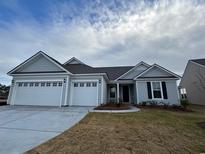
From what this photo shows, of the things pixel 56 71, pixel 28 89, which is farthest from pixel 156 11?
pixel 28 89

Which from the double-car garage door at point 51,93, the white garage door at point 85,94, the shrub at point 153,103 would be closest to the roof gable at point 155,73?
the shrub at point 153,103

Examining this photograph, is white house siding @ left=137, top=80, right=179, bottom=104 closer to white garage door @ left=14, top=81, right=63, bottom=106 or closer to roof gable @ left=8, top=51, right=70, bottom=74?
white garage door @ left=14, top=81, right=63, bottom=106

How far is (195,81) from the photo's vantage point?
18094mm

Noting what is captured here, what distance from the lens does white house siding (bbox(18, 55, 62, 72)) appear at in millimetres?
12562

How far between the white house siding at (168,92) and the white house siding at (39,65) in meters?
9.81

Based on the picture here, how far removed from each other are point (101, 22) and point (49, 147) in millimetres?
10553

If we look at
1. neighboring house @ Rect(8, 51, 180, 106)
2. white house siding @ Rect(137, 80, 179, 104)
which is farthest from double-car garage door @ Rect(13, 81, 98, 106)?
white house siding @ Rect(137, 80, 179, 104)

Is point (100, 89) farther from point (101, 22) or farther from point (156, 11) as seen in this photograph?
point (156, 11)

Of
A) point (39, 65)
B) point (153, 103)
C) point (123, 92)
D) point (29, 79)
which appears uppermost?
point (39, 65)

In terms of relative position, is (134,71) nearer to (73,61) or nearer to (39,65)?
(73,61)

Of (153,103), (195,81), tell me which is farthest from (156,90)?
(195,81)

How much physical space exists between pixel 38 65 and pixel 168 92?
1464cm

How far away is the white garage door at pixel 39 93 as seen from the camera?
11633mm

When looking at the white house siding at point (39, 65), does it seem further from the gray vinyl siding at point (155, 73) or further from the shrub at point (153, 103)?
the shrub at point (153, 103)
